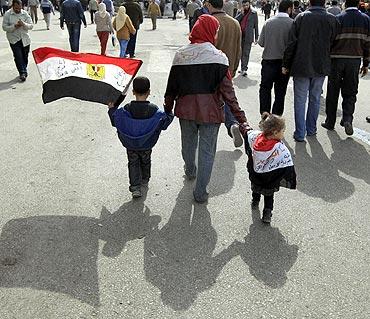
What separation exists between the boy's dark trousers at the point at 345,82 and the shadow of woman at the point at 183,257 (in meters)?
→ 3.48

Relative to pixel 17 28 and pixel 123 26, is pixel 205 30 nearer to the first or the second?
pixel 17 28

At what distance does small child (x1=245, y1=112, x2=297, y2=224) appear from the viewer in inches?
158

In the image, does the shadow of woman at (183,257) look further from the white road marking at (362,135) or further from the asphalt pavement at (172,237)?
the white road marking at (362,135)

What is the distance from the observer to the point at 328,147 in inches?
253

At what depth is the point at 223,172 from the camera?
18.0ft

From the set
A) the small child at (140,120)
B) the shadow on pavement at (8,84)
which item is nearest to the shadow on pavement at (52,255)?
the small child at (140,120)

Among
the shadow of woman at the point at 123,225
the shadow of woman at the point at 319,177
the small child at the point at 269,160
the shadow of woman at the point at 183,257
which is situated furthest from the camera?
the shadow of woman at the point at 319,177

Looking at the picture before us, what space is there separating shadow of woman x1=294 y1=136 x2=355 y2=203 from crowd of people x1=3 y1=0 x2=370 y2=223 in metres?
0.62

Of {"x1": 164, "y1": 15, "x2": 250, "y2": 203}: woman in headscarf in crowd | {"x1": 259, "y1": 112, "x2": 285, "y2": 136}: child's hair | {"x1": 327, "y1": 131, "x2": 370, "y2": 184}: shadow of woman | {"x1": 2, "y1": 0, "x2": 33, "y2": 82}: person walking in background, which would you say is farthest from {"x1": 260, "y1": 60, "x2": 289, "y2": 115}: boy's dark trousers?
{"x1": 2, "y1": 0, "x2": 33, "y2": 82}: person walking in background

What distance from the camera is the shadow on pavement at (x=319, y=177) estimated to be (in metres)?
4.98

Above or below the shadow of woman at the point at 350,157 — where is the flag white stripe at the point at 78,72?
above

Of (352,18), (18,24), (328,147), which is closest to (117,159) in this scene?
(328,147)

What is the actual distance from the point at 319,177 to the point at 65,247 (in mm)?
3147

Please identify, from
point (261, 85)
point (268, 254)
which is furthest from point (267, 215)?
point (261, 85)
